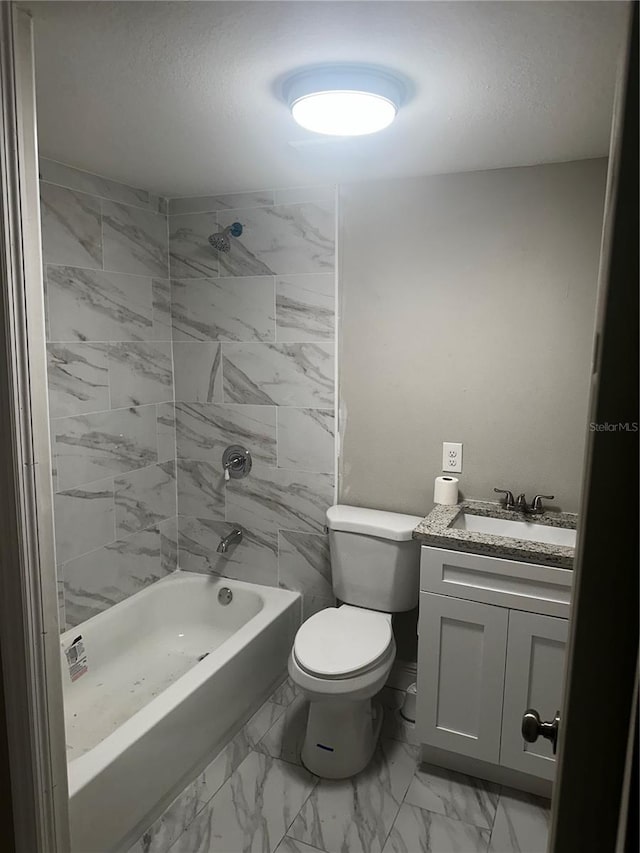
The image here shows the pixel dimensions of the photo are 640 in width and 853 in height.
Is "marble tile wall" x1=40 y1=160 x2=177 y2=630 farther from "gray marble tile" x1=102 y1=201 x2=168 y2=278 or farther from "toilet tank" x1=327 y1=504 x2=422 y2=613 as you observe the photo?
"toilet tank" x1=327 y1=504 x2=422 y2=613

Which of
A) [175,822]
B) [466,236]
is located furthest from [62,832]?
[466,236]

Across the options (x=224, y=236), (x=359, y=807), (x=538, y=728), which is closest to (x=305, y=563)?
(x=359, y=807)

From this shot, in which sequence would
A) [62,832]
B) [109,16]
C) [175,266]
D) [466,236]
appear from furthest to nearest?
1. [175,266]
2. [466,236]
3. [62,832]
4. [109,16]

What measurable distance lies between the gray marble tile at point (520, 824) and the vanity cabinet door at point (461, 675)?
6.2 inches

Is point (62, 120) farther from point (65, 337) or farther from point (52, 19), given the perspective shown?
point (65, 337)

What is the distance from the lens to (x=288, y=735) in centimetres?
247

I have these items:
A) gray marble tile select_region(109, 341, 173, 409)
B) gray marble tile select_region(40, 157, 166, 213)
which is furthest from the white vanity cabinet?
gray marble tile select_region(40, 157, 166, 213)

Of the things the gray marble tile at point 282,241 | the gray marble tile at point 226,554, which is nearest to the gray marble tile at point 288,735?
the gray marble tile at point 226,554

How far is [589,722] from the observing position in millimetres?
695

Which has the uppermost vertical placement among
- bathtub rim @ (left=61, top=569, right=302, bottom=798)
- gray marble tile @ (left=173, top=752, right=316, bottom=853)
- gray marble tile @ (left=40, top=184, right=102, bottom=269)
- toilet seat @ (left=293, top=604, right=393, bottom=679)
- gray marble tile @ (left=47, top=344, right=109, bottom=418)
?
gray marble tile @ (left=40, top=184, right=102, bottom=269)

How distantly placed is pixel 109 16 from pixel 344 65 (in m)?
0.54

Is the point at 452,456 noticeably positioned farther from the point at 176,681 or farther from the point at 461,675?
the point at 176,681

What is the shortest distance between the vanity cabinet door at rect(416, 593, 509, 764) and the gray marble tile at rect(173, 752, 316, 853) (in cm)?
53

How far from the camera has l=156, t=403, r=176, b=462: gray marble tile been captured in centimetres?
300
